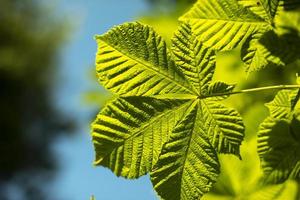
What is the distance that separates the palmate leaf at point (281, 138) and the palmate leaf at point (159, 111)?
0.05 metres

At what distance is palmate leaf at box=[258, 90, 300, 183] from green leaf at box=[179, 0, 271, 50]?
0.11 metres

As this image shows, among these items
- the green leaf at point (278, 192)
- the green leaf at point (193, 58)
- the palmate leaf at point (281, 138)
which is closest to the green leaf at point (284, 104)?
the palmate leaf at point (281, 138)

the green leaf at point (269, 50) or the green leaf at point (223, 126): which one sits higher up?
the green leaf at point (269, 50)

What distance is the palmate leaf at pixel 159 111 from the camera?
76 cm

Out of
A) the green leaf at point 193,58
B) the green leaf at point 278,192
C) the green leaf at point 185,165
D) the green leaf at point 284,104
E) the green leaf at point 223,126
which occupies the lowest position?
the green leaf at point 278,192

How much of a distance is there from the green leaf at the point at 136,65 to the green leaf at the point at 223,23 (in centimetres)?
6

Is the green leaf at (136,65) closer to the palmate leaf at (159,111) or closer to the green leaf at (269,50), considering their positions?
the palmate leaf at (159,111)

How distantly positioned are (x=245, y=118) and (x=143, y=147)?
53 cm

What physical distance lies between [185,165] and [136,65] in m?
0.17

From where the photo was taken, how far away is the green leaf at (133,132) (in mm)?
757

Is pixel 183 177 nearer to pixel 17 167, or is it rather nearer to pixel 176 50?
pixel 176 50

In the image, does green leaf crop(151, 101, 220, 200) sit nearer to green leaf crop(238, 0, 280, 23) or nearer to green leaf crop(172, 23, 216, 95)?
green leaf crop(172, 23, 216, 95)

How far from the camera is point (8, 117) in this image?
1502 centimetres

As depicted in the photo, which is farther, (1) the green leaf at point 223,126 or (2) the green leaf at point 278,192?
(2) the green leaf at point 278,192
